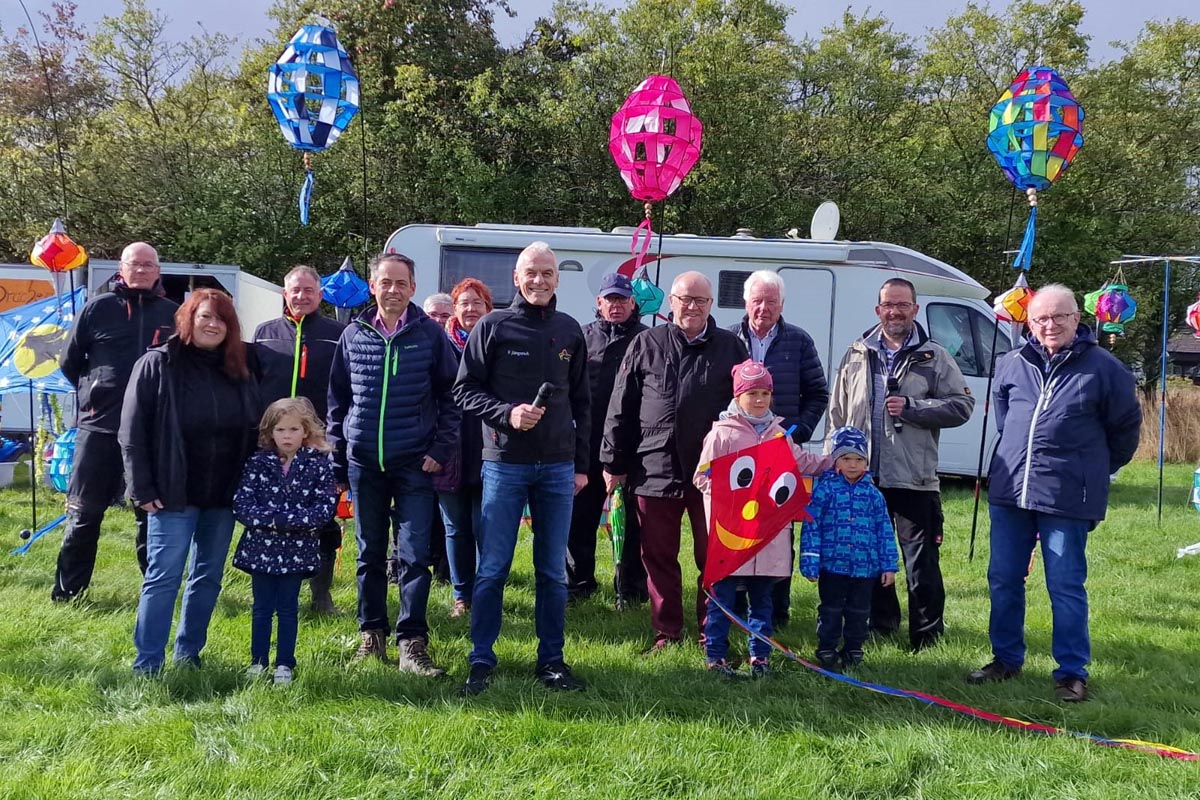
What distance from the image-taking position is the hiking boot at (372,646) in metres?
4.01

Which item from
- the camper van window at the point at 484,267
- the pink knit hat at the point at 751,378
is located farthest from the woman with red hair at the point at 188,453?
the camper van window at the point at 484,267

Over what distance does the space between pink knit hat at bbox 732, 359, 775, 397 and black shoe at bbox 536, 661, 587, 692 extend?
1452mm

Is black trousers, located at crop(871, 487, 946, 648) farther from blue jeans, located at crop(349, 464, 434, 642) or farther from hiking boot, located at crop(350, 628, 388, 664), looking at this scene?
hiking boot, located at crop(350, 628, 388, 664)

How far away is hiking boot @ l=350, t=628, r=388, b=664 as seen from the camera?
13.2 ft

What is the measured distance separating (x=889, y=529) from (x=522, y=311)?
200 centimetres

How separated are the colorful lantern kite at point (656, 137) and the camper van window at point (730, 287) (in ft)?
14.9

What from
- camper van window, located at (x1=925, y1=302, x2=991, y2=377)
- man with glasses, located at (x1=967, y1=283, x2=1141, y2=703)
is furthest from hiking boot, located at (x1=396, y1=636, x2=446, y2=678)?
camper van window, located at (x1=925, y1=302, x2=991, y2=377)

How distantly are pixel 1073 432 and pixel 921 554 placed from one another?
1012mm

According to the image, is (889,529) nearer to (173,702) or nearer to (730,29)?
(173,702)

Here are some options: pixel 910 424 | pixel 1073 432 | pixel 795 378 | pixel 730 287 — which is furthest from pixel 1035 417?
pixel 730 287

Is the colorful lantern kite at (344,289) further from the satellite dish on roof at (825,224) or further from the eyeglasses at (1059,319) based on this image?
the eyeglasses at (1059,319)

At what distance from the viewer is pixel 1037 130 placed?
4969mm

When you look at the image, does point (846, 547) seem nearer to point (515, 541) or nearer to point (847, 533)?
point (847, 533)

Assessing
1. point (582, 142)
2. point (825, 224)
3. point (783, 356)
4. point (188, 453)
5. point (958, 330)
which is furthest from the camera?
point (582, 142)
